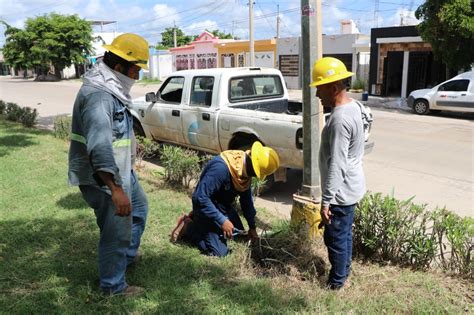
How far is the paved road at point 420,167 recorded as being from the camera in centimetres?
614

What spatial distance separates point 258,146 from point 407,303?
62.8 inches

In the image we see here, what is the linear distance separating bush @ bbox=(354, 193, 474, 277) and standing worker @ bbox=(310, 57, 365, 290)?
45 centimetres

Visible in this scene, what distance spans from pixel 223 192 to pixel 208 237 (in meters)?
0.42

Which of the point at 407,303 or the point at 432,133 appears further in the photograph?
the point at 432,133

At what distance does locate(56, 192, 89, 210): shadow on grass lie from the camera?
5195mm

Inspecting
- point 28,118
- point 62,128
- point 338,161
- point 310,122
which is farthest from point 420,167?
point 28,118

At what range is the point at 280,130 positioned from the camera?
230 inches

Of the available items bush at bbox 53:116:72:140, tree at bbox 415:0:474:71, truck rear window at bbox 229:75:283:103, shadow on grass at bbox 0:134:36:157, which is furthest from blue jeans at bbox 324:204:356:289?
tree at bbox 415:0:474:71

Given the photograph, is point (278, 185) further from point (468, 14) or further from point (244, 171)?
point (468, 14)

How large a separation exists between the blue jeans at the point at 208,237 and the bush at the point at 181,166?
178 cm

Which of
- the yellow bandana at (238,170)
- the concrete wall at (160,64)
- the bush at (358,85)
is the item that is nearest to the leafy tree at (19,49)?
the concrete wall at (160,64)

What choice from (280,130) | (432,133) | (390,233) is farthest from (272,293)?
(432,133)

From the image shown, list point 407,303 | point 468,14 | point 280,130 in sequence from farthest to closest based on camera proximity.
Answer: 1. point 468,14
2. point 280,130
3. point 407,303

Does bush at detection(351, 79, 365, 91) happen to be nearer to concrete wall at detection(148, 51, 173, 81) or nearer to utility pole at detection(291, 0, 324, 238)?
utility pole at detection(291, 0, 324, 238)
